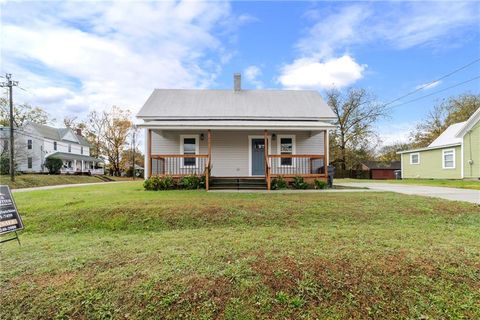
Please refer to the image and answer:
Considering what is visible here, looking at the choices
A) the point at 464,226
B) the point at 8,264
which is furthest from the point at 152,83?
the point at 464,226

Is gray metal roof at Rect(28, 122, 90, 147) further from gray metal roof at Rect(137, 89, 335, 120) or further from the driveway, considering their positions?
the driveway

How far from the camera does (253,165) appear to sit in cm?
1370

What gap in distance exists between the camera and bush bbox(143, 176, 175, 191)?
1126cm

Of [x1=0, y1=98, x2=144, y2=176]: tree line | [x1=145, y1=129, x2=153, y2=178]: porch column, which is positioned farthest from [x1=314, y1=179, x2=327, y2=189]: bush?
[x1=0, y1=98, x2=144, y2=176]: tree line

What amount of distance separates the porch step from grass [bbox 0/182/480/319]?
544 cm

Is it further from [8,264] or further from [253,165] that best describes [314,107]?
[8,264]

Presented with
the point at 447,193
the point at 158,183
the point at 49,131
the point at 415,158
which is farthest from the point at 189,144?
the point at 49,131

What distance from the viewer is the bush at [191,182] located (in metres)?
11.4

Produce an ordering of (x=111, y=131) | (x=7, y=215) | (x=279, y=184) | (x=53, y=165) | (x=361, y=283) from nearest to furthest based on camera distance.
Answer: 1. (x=361, y=283)
2. (x=7, y=215)
3. (x=279, y=184)
4. (x=53, y=165)
5. (x=111, y=131)

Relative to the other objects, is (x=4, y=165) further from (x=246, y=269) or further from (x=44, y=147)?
(x=246, y=269)

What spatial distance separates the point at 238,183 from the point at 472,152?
18.0 m

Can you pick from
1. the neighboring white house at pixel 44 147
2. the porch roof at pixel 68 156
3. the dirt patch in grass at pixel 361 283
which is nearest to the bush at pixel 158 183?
the dirt patch in grass at pixel 361 283

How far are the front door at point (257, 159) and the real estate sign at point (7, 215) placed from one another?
33.3 feet

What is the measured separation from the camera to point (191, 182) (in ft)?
37.7
